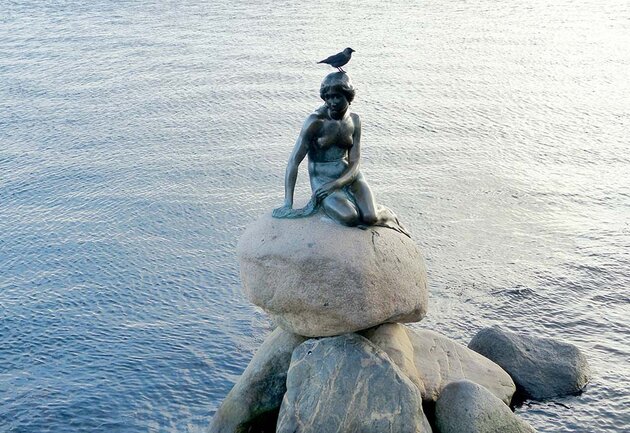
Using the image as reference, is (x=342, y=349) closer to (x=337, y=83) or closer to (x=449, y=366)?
(x=449, y=366)

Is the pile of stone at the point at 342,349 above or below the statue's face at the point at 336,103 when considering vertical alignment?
below

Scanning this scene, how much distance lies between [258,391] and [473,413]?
332cm

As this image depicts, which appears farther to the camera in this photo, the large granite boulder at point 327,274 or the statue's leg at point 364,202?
the statue's leg at point 364,202

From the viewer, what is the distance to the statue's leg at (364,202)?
14.7 metres

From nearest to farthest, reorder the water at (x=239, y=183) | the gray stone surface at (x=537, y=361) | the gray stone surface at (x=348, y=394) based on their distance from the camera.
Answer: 1. the gray stone surface at (x=348, y=394)
2. the gray stone surface at (x=537, y=361)
3. the water at (x=239, y=183)

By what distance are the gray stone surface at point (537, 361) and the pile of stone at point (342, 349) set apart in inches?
49.7

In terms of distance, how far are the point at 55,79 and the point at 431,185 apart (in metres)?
16.0

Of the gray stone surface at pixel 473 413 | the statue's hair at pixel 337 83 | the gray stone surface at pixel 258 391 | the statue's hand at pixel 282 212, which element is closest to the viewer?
the gray stone surface at pixel 473 413

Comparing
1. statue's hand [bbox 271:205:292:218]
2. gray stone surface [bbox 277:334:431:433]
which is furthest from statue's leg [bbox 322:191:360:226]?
gray stone surface [bbox 277:334:431:433]

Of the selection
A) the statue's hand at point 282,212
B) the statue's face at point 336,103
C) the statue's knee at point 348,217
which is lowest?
the statue's hand at point 282,212

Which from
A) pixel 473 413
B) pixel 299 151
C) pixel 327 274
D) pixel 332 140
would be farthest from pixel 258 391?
pixel 332 140

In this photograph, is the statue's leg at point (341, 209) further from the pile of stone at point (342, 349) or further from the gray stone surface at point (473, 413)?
the gray stone surface at point (473, 413)

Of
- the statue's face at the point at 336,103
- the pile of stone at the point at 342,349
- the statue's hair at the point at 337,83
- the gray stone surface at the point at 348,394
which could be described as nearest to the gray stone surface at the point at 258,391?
the pile of stone at the point at 342,349

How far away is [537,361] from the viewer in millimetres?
16844
